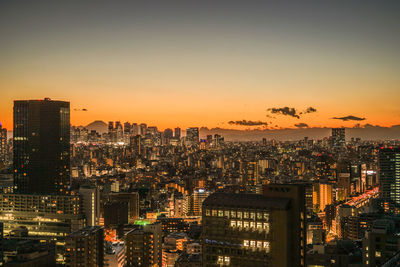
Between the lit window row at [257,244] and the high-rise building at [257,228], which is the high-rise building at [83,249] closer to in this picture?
the high-rise building at [257,228]

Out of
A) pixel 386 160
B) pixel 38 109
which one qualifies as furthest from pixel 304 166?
pixel 38 109

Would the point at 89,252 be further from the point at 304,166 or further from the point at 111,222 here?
the point at 304,166

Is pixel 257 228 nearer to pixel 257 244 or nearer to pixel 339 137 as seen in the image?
pixel 257 244

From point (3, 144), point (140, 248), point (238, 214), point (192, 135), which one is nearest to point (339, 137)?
point (192, 135)

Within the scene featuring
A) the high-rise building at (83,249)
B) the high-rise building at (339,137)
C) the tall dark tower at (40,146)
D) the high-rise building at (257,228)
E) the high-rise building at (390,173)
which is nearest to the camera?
the high-rise building at (257,228)

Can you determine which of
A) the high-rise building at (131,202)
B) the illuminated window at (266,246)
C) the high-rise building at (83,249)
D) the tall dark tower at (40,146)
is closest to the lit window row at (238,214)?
the illuminated window at (266,246)

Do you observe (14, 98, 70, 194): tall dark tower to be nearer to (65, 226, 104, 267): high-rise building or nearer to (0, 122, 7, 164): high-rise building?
(65, 226, 104, 267): high-rise building

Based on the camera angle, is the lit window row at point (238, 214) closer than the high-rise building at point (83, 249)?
Yes
